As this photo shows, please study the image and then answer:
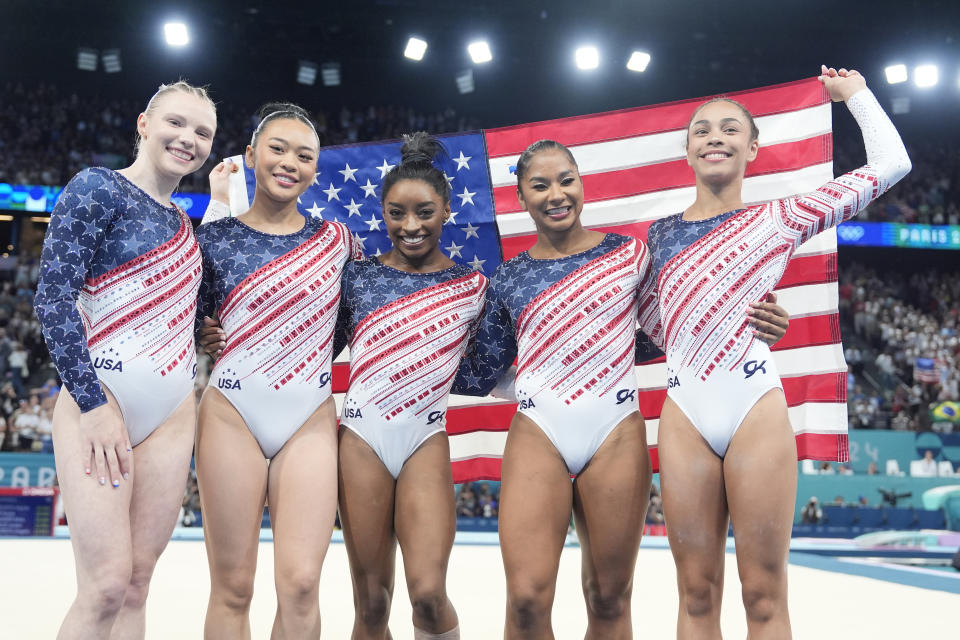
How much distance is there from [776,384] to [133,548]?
2422mm

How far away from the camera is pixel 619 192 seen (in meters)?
4.95

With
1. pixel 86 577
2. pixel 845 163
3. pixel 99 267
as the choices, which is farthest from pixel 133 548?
pixel 845 163

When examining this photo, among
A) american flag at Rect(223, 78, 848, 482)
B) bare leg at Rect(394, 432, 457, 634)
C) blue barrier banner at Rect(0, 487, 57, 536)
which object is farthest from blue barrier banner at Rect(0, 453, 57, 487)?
bare leg at Rect(394, 432, 457, 634)

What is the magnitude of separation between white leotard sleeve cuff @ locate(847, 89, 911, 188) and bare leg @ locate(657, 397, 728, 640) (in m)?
1.28

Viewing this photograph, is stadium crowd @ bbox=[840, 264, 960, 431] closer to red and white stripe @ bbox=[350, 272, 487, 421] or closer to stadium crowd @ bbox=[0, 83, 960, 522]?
stadium crowd @ bbox=[0, 83, 960, 522]

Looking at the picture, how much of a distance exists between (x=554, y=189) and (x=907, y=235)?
63.7 feet

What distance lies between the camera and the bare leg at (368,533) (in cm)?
320

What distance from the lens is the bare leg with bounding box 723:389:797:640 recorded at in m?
2.87

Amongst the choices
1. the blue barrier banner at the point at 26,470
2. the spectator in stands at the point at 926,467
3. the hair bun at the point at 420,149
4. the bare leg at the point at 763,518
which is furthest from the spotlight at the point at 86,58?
the bare leg at the point at 763,518

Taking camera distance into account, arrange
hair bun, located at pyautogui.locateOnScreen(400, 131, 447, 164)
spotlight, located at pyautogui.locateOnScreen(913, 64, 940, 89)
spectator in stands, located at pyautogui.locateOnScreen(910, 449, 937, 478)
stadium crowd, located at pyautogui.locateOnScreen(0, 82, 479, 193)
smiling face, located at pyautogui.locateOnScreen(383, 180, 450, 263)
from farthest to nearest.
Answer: stadium crowd, located at pyautogui.locateOnScreen(0, 82, 479, 193)
spectator in stands, located at pyautogui.locateOnScreen(910, 449, 937, 478)
spotlight, located at pyautogui.locateOnScreen(913, 64, 940, 89)
hair bun, located at pyautogui.locateOnScreen(400, 131, 447, 164)
smiling face, located at pyautogui.locateOnScreen(383, 180, 450, 263)

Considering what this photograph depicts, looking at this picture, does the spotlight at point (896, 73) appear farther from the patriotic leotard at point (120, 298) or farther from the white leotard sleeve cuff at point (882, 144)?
the patriotic leotard at point (120, 298)

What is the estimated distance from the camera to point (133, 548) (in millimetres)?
2930

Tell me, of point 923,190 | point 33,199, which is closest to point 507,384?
point 33,199

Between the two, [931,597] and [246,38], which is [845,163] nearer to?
[246,38]
